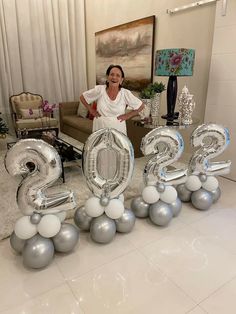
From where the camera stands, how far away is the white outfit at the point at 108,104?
2.34 meters

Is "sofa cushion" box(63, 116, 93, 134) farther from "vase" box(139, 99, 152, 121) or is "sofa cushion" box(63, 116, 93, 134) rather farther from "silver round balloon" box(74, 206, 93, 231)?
"silver round balloon" box(74, 206, 93, 231)

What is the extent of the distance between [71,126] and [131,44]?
5.81 ft

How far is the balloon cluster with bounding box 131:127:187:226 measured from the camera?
1.94 meters

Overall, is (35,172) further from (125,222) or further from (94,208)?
(125,222)

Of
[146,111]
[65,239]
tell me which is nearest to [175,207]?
[65,239]

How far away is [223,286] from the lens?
4.79 feet

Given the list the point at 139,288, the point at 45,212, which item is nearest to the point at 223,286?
the point at 139,288

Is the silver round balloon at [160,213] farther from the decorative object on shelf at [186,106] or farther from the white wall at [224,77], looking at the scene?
the white wall at [224,77]

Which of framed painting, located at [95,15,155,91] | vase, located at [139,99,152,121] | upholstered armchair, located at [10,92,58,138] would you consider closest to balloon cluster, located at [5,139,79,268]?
vase, located at [139,99,152,121]

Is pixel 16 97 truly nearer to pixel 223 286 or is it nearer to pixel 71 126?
pixel 71 126

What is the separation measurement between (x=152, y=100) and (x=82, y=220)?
160 cm

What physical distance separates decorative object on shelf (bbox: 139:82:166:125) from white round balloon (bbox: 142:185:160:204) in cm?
98

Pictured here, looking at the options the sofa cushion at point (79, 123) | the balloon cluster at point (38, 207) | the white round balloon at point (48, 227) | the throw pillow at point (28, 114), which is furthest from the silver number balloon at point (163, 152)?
the throw pillow at point (28, 114)

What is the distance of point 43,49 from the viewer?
15.9 feet
